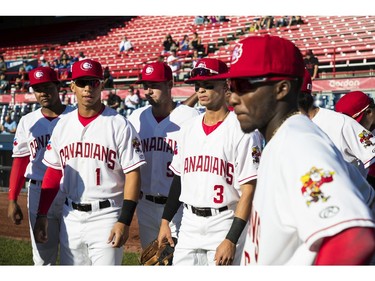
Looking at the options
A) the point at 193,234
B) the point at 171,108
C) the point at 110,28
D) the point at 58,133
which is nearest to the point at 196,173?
the point at 193,234

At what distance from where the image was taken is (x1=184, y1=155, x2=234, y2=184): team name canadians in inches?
150

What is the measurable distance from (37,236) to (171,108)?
178 centimetres

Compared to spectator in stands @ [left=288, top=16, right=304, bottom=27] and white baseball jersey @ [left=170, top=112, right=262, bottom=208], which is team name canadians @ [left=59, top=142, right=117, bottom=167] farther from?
spectator in stands @ [left=288, top=16, right=304, bottom=27]

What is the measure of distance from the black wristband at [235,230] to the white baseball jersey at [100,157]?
86 cm

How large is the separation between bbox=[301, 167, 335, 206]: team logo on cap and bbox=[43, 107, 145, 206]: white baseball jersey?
2635mm

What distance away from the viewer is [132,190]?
3.99 metres

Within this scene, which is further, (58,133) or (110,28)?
(110,28)

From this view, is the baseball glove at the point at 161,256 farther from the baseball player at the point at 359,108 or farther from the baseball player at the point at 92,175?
the baseball player at the point at 359,108

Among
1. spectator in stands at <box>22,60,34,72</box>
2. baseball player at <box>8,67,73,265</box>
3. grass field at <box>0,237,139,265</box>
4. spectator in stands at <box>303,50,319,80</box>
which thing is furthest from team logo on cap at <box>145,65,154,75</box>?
spectator in stands at <box>22,60,34,72</box>

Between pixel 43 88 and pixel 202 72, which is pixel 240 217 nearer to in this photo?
pixel 202 72

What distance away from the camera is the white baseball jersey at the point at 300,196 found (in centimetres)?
145

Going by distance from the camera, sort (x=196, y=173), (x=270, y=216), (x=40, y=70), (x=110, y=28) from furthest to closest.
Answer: (x=110, y=28), (x=40, y=70), (x=196, y=173), (x=270, y=216)

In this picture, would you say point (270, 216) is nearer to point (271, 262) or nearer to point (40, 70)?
point (271, 262)

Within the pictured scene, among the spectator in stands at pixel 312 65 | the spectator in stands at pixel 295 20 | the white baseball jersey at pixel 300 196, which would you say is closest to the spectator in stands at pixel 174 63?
the spectator in stands at pixel 295 20
